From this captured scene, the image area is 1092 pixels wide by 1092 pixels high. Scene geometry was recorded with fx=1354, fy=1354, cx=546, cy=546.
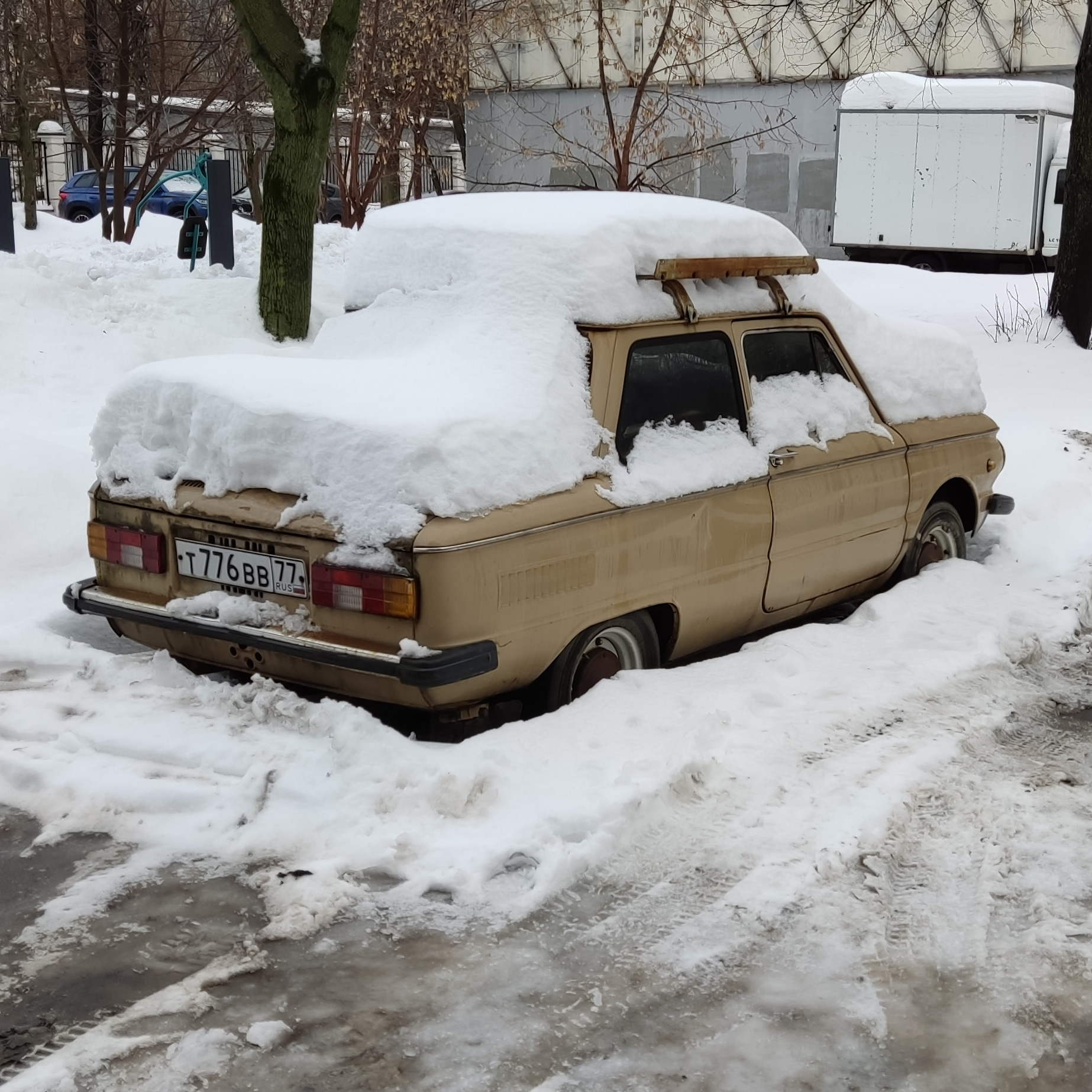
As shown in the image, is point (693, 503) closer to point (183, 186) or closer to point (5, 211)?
point (5, 211)

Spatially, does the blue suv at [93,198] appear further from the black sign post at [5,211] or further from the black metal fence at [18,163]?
the black sign post at [5,211]

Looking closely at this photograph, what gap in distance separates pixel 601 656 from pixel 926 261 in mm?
23062

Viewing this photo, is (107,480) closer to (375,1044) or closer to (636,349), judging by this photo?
(636,349)

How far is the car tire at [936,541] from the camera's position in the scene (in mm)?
6348

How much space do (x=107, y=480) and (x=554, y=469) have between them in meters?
1.64

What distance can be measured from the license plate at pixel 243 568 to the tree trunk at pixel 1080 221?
36.0 feet

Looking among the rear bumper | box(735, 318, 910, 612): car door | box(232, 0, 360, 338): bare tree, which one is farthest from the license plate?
box(232, 0, 360, 338): bare tree

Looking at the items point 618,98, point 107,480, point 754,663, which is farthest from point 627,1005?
point 618,98

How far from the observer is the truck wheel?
25.8 meters

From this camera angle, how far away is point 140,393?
479 cm

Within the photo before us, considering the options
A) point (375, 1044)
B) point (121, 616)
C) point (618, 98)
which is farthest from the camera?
point (618, 98)

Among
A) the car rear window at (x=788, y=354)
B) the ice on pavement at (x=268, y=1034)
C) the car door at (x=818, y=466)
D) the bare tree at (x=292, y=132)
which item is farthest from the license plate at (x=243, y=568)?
the bare tree at (x=292, y=132)

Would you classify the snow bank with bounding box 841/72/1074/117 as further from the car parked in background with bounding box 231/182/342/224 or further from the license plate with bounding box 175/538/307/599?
the license plate with bounding box 175/538/307/599

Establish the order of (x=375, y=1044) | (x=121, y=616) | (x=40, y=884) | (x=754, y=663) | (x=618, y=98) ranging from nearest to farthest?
1. (x=375, y=1044)
2. (x=40, y=884)
3. (x=121, y=616)
4. (x=754, y=663)
5. (x=618, y=98)
